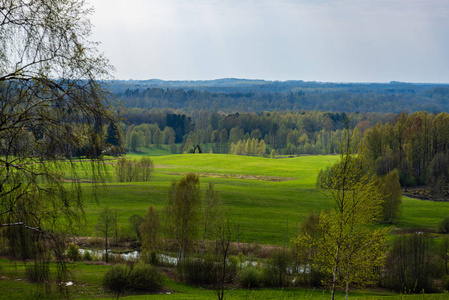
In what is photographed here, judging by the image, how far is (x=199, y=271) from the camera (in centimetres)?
3012

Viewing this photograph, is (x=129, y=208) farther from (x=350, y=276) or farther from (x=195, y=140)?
(x=195, y=140)

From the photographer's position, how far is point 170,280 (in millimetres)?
30031

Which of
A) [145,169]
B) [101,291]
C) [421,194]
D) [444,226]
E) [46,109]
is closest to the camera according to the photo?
[46,109]

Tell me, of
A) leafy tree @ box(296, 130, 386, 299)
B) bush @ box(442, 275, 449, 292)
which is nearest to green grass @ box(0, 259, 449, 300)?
leafy tree @ box(296, 130, 386, 299)

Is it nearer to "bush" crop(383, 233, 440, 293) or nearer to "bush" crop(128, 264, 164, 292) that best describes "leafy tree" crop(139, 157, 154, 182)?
"bush" crop(128, 264, 164, 292)

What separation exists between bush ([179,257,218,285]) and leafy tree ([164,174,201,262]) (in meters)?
4.39

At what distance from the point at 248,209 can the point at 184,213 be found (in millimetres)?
25622

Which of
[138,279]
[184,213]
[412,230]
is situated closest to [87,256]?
[184,213]

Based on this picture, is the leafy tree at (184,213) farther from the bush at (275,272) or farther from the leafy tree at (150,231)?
the bush at (275,272)

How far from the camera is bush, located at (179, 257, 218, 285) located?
30.0 m

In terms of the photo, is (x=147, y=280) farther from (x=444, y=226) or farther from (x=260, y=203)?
(x=444, y=226)

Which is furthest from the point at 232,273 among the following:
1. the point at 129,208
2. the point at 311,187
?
the point at 311,187

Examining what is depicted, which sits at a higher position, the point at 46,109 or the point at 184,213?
the point at 46,109

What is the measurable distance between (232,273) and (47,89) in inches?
1005
